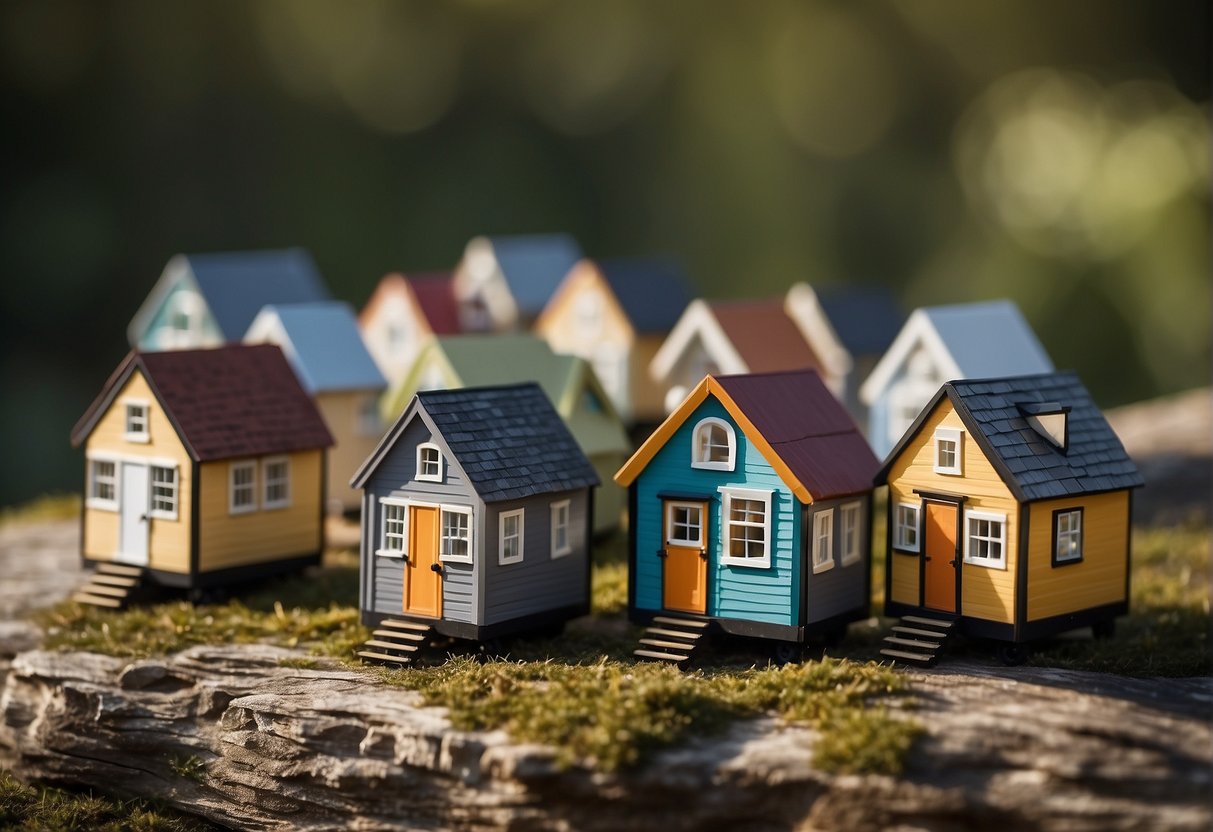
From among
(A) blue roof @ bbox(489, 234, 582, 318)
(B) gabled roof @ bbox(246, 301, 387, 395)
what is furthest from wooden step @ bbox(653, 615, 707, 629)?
(A) blue roof @ bbox(489, 234, 582, 318)

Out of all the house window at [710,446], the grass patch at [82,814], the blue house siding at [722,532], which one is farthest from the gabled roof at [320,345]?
the house window at [710,446]

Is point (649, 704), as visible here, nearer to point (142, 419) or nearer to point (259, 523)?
point (259, 523)

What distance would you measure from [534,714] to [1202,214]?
3833 centimetres

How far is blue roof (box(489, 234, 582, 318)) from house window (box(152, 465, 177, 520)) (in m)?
13.4

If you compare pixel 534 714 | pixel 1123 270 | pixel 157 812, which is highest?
pixel 1123 270

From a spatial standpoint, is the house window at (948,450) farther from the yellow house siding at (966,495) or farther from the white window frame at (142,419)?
the white window frame at (142,419)

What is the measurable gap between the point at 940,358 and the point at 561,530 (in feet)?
30.9

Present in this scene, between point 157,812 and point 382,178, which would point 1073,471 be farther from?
point 382,178

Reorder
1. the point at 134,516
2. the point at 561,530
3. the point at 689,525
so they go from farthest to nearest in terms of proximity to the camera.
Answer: the point at 134,516
the point at 561,530
the point at 689,525

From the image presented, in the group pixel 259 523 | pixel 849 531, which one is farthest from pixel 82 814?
pixel 849 531

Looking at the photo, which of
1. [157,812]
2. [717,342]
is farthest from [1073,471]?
[157,812]

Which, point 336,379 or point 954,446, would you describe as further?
point 336,379

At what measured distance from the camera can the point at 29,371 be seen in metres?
58.3

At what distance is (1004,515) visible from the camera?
23.6 m
